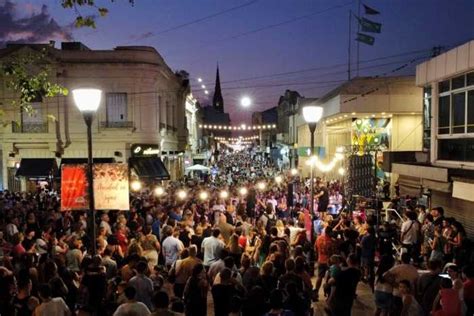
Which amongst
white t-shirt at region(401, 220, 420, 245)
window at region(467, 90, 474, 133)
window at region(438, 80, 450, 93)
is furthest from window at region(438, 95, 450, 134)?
white t-shirt at region(401, 220, 420, 245)

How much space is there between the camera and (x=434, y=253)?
11359 mm

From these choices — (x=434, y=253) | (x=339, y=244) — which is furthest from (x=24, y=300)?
(x=434, y=253)

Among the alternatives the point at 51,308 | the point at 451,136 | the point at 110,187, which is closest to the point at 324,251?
the point at 110,187

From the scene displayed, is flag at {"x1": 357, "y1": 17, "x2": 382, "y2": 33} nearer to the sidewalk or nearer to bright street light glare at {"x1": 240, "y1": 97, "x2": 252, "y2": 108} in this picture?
bright street light glare at {"x1": 240, "y1": 97, "x2": 252, "y2": 108}

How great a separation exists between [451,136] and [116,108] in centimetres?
1936

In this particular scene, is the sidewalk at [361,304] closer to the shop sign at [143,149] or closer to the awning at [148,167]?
the awning at [148,167]

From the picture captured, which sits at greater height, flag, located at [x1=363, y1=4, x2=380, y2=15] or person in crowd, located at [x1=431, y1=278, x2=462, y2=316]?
flag, located at [x1=363, y1=4, x2=380, y2=15]

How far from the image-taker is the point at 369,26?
91.6 ft

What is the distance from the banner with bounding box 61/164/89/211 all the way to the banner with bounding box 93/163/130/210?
250 millimetres

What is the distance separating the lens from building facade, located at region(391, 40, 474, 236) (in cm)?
1342

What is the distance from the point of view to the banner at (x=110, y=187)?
9953mm

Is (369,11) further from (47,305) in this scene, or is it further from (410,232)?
(47,305)

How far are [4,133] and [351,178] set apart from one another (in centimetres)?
2080

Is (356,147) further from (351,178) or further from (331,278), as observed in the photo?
(331,278)
